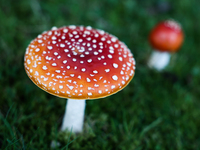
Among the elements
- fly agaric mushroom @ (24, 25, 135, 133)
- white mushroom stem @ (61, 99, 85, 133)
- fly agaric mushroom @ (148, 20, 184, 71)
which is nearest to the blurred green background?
white mushroom stem @ (61, 99, 85, 133)

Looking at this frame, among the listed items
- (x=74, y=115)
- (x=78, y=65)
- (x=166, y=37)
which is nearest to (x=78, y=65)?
(x=78, y=65)

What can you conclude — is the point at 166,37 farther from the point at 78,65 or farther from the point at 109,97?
the point at 78,65

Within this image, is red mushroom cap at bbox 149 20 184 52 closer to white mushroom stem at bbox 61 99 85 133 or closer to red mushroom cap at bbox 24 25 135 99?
red mushroom cap at bbox 24 25 135 99

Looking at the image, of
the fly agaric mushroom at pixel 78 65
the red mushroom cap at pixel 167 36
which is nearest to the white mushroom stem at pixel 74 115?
the fly agaric mushroom at pixel 78 65

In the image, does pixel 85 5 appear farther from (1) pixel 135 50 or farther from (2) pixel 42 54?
(2) pixel 42 54

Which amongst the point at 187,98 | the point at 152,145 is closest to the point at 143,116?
the point at 152,145

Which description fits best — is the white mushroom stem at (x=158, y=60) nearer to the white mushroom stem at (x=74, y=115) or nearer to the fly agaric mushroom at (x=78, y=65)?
the fly agaric mushroom at (x=78, y=65)
